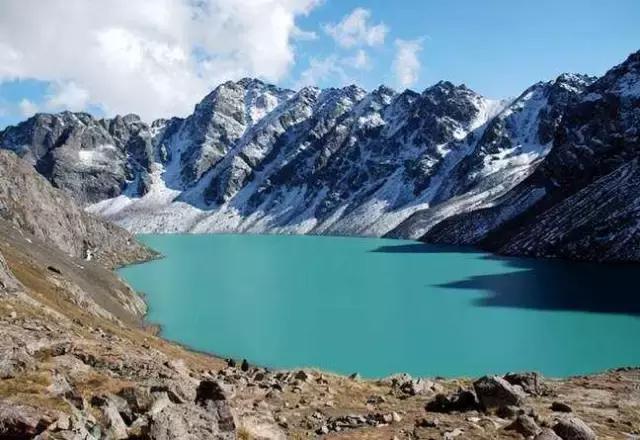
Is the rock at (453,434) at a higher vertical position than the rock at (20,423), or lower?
lower

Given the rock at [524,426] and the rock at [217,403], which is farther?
the rock at [524,426]

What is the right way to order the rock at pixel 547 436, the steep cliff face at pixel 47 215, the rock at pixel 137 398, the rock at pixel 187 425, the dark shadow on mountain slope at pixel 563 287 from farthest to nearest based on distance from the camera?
the steep cliff face at pixel 47 215, the dark shadow on mountain slope at pixel 563 287, the rock at pixel 547 436, the rock at pixel 137 398, the rock at pixel 187 425

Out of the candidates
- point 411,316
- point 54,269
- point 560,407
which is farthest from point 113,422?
point 411,316

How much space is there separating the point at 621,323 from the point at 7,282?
7971 centimetres

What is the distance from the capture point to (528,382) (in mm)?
27109

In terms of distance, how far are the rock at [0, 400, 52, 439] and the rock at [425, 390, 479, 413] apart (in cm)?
1336

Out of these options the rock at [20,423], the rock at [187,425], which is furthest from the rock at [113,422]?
the rock at [20,423]

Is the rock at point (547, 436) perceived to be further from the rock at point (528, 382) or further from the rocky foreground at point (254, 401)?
the rock at point (528, 382)

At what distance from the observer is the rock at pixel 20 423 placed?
13.0 m

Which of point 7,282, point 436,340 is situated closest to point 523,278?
point 436,340

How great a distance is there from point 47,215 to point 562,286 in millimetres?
108885

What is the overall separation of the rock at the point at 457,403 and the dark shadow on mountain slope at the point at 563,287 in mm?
85136

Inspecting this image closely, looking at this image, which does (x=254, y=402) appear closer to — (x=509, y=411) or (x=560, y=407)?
(x=509, y=411)

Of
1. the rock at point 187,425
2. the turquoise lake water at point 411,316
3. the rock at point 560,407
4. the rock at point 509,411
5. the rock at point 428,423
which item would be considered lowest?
the turquoise lake water at point 411,316
